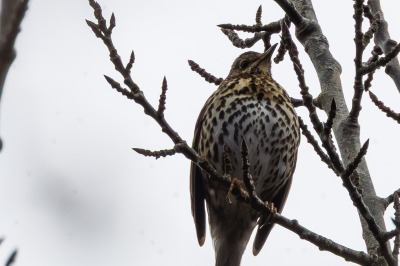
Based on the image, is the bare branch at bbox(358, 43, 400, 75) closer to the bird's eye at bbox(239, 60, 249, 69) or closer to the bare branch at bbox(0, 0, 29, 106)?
the bare branch at bbox(0, 0, 29, 106)

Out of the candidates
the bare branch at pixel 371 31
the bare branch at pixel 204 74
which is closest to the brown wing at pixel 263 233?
the bare branch at pixel 204 74

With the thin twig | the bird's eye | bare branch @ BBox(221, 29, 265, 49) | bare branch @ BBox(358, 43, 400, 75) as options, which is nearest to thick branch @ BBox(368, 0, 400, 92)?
bare branch @ BBox(358, 43, 400, 75)

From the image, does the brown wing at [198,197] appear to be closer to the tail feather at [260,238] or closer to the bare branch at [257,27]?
the tail feather at [260,238]

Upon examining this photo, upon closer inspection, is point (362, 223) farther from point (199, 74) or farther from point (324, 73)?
point (199, 74)

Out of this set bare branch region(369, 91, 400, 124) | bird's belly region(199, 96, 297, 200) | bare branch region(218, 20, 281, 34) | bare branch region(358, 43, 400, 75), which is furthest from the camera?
bird's belly region(199, 96, 297, 200)

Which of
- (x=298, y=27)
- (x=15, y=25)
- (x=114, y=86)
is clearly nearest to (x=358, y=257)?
(x=114, y=86)

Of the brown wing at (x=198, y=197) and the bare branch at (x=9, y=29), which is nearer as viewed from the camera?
the bare branch at (x=9, y=29)

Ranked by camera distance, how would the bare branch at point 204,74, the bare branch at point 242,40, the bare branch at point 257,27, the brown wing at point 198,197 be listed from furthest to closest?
the brown wing at point 198,197, the bare branch at point 242,40, the bare branch at point 204,74, the bare branch at point 257,27

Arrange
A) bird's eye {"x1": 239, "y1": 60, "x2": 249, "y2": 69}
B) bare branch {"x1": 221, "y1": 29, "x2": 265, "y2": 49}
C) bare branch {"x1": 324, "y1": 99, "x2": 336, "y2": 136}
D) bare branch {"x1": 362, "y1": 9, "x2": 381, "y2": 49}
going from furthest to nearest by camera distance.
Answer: bird's eye {"x1": 239, "y1": 60, "x2": 249, "y2": 69} < bare branch {"x1": 221, "y1": 29, "x2": 265, "y2": 49} < bare branch {"x1": 362, "y1": 9, "x2": 381, "y2": 49} < bare branch {"x1": 324, "y1": 99, "x2": 336, "y2": 136}

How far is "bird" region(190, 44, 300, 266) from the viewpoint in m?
5.36

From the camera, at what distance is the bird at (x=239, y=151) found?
5.36m

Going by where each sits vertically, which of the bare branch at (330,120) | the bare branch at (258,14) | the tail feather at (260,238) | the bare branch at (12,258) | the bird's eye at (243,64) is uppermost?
the bird's eye at (243,64)

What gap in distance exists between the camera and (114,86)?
10.9ft

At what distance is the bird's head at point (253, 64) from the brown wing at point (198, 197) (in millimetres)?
717
